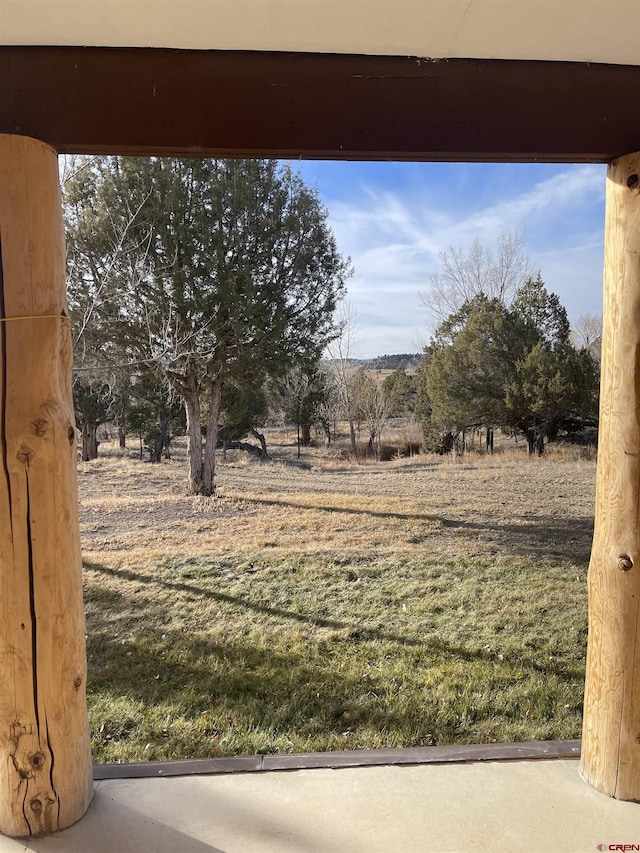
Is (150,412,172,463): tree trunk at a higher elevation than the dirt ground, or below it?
higher

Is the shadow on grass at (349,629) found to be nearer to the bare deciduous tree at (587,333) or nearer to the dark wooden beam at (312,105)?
the bare deciduous tree at (587,333)

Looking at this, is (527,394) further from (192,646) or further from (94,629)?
(94,629)

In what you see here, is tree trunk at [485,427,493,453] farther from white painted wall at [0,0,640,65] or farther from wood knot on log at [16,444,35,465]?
wood knot on log at [16,444,35,465]

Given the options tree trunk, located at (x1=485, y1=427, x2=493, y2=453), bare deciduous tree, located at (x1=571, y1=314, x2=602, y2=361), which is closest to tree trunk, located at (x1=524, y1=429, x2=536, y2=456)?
tree trunk, located at (x1=485, y1=427, x2=493, y2=453)

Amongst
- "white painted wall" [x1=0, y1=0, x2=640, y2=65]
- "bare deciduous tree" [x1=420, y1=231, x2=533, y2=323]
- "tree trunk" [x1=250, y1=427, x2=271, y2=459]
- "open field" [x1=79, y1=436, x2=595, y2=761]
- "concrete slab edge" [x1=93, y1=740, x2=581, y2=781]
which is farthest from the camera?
"tree trunk" [x1=250, y1=427, x2=271, y2=459]

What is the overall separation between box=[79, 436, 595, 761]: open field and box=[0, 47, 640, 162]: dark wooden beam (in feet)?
6.25

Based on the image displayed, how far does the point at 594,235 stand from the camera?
2834 millimetres

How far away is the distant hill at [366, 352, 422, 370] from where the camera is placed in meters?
2.92

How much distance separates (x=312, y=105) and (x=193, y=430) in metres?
1.97

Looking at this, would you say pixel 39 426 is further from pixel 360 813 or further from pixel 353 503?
pixel 353 503

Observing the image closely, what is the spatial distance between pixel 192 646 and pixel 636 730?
189 cm

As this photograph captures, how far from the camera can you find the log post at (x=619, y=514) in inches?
54.7

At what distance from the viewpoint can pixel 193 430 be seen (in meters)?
2.94

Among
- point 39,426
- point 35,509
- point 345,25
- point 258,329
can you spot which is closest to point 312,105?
point 345,25
